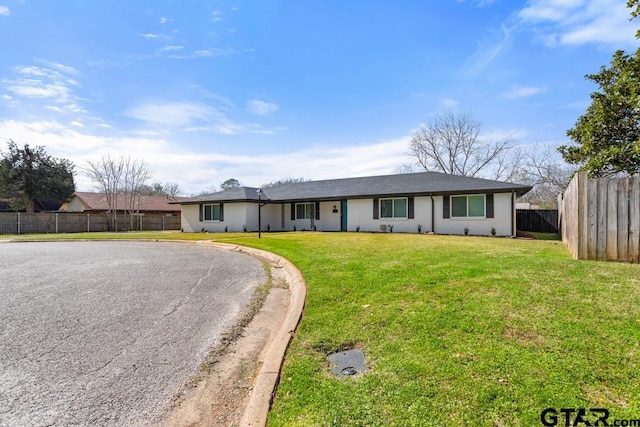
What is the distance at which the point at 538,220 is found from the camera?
1966 cm

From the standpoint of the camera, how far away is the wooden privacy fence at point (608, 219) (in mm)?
6102

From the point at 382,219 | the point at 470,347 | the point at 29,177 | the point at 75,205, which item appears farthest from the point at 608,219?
the point at 75,205

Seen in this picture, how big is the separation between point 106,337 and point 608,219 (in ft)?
28.4

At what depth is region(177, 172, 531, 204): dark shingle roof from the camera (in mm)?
16375

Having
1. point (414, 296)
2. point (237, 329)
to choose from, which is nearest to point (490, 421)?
point (414, 296)

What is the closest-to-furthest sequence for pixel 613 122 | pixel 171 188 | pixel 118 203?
pixel 613 122 < pixel 118 203 < pixel 171 188

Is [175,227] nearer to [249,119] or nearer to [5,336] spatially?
[249,119]

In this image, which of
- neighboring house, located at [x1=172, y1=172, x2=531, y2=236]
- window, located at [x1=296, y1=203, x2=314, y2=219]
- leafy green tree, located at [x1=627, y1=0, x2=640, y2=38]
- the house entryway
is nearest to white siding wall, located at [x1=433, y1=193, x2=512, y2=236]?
neighboring house, located at [x1=172, y1=172, x2=531, y2=236]

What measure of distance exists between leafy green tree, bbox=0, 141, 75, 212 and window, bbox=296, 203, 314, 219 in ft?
95.0

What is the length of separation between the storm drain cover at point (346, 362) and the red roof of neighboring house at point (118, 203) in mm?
35715

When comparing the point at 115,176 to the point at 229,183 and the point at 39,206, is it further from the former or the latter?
the point at 229,183

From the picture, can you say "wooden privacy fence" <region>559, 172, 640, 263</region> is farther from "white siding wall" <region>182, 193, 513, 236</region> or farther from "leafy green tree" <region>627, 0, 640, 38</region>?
"white siding wall" <region>182, 193, 513, 236</region>

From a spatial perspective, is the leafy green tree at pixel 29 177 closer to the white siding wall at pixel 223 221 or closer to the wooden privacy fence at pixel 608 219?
the white siding wall at pixel 223 221

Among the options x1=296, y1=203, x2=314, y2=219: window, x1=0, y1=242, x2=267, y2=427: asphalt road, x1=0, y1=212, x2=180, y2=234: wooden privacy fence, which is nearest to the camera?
x1=0, y1=242, x2=267, y2=427: asphalt road
